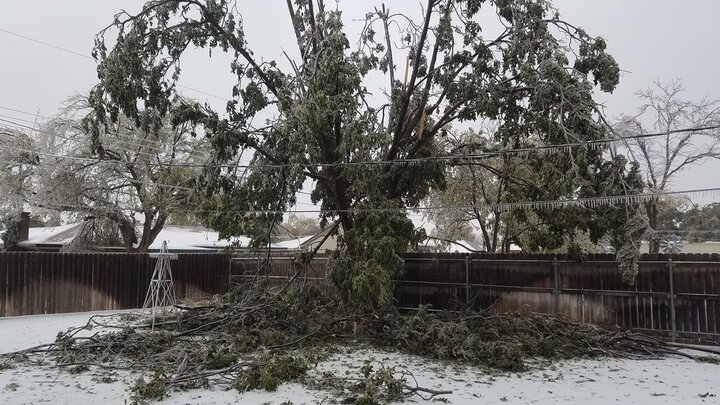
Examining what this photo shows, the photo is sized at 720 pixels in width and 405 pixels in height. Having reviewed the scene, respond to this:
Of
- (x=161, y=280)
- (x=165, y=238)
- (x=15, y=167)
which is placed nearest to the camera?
(x=161, y=280)

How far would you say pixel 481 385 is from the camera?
7.51m

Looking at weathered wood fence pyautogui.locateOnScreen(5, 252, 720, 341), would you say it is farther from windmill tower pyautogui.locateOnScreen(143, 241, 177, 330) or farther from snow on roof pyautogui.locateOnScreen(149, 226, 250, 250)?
snow on roof pyautogui.locateOnScreen(149, 226, 250, 250)

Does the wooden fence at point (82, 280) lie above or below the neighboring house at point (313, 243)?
below

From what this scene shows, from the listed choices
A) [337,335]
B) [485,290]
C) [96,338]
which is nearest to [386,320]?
[337,335]

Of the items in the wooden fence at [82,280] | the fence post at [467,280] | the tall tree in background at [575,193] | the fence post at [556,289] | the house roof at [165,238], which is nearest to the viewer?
the tall tree in background at [575,193]

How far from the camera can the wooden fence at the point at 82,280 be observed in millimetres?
14617

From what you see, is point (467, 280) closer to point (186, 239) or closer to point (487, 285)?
point (487, 285)

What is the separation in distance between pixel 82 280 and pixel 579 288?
13365 millimetres

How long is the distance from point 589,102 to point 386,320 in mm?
5714

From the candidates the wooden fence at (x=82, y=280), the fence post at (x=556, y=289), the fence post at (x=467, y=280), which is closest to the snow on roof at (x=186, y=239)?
the wooden fence at (x=82, y=280)

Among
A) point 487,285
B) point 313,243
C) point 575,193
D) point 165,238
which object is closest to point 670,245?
point 487,285

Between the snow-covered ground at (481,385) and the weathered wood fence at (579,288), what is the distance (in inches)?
68.6

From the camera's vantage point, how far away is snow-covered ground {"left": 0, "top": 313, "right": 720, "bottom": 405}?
6.69 m

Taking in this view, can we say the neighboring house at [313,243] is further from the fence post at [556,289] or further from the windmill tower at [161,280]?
the fence post at [556,289]
